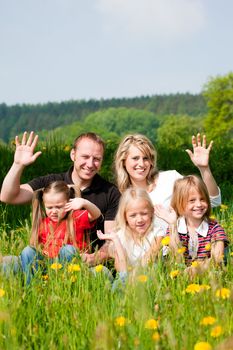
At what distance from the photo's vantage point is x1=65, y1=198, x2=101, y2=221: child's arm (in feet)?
14.9

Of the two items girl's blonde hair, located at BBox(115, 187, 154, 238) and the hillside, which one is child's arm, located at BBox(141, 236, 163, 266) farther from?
the hillside

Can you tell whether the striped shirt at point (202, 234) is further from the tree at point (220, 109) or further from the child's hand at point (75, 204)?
the tree at point (220, 109)

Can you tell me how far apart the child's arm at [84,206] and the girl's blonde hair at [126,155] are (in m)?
0.62

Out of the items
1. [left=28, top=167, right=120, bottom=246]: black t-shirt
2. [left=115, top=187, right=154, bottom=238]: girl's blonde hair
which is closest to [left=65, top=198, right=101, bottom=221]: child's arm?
[left=115, top=187, right=154, bottom=238]: girl's blonde hair

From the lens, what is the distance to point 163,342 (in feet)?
8.00

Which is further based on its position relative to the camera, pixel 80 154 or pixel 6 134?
pixel 6 134

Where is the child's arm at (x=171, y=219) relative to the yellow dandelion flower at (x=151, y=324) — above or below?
above

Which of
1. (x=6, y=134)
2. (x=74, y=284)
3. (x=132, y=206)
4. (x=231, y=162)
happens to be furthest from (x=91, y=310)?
(x=6, y=134)

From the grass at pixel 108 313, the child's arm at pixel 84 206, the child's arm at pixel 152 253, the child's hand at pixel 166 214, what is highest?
the child's arm at pixel 84 206

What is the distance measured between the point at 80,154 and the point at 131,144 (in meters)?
0.47

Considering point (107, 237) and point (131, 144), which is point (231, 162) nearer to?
point (131, 144)

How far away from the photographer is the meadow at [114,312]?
2506mm

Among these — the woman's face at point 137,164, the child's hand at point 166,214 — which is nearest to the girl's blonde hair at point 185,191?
the child's hand at point 166,214

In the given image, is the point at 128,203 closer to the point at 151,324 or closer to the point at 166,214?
the point at 166,214
